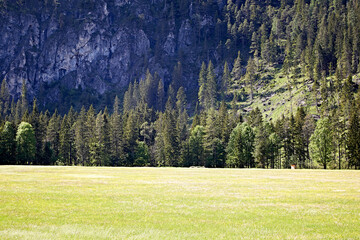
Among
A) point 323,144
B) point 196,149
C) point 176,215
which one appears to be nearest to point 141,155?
point 196,149

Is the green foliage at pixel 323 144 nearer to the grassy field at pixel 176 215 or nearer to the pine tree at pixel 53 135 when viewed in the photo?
the grassy field at pixel 176 215

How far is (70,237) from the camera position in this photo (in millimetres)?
15352

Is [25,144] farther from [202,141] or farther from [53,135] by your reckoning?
[202,141]

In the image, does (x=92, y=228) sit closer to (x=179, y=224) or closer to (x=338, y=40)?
(x=179, y=224)

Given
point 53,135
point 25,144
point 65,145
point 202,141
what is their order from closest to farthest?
point 25,144, point 202,141, point 65,145, point 53,135

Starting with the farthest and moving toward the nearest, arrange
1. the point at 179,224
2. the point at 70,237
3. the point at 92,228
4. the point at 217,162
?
the point at 217,162, the point at 179,224, the point at 92,228, the point at 70,237

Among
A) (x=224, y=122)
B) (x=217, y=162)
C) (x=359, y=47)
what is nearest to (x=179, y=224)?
(x=217, y=162)

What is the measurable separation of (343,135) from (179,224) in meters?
84.8

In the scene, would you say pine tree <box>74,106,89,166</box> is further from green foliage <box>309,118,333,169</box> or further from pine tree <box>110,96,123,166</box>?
green foliage <box>309,118,333,169</box>

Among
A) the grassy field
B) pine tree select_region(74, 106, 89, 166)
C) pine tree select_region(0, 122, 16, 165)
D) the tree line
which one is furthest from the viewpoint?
pine tree select_region(74, 106, 89, 166)

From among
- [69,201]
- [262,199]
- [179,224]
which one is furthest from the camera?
[262,199]

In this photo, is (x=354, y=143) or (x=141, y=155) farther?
(x=141, y=155)

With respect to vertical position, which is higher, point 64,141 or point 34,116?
point 34,116

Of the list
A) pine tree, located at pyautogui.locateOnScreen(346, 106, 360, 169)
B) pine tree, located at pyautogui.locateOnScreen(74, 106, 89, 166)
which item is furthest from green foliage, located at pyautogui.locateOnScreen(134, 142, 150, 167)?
pine tree, located at pyautogui.locateOnScreen(346, 106, 360, 169)
